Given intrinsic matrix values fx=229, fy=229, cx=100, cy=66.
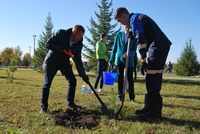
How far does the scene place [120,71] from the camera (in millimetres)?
5941

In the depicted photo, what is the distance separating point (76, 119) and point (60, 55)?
145 centimetres

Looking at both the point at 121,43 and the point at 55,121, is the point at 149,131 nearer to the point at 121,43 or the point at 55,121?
the point at 55,121

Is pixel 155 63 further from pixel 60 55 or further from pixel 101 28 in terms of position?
pixel 101 28

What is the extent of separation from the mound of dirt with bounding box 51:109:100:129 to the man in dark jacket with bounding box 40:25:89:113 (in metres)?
0.56

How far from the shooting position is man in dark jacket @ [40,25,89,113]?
463 centimetres

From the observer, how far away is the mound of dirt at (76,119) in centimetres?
381

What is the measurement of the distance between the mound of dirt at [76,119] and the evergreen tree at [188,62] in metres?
23.0

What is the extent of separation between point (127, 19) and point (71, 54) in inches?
52.4

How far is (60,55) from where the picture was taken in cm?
483

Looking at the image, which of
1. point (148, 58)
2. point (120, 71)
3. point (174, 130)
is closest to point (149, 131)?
point (174, 130)

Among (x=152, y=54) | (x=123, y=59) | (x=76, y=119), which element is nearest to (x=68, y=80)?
(x=76, y=119)

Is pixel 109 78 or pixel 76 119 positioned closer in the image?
pixel 76 119

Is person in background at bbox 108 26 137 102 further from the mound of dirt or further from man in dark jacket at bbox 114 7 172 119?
the mound of dirt

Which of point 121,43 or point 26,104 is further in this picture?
point 121,43
